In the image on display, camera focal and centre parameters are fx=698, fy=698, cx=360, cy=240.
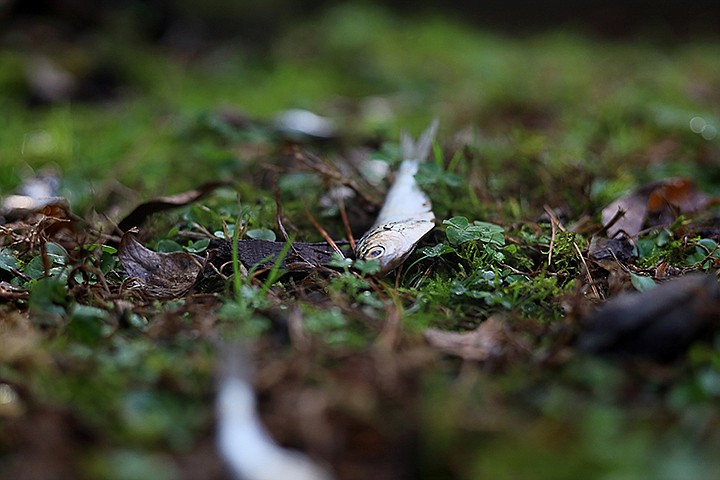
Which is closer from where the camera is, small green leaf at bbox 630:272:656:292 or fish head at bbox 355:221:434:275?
small green leaf at bbox 630:272:656:292

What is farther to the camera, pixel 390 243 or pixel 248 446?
pixel 390 243

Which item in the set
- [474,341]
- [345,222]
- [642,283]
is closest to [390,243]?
[345,222]

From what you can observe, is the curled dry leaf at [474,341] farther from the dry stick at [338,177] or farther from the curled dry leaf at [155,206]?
the curled dry leaf at [155,206]

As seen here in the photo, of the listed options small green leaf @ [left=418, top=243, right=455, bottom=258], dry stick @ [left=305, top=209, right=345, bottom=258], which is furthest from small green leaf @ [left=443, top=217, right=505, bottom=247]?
dry stick @ [left=305, top=209, right=345, bottom=258]

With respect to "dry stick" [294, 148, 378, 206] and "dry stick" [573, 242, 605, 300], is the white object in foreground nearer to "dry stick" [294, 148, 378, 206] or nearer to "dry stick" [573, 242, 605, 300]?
"dry stick" [573, 242, 605, 300]

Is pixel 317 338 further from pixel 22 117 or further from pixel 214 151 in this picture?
pixel 22 117

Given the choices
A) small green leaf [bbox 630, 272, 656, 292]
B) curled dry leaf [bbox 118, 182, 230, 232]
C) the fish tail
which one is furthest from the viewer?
the fish tail

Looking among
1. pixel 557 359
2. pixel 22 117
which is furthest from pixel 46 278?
pixel 22 117

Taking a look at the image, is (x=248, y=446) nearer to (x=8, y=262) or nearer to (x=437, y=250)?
(x=437, y=250)
